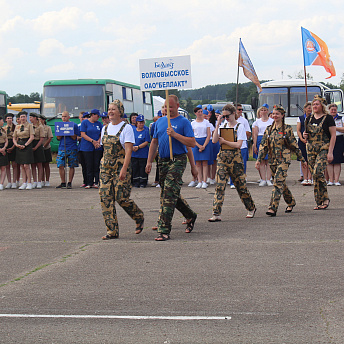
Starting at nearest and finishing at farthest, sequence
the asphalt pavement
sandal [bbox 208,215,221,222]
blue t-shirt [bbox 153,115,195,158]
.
Answer: the asphalt pavement, blue t-shirt [bbox 153,115,195,158], sandal [bbox 208,215,221,222]

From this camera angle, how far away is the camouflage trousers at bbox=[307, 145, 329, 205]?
39.6 feet

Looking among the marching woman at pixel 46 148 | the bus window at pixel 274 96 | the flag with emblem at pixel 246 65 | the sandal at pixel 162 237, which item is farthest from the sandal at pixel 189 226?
the bus window at pixel 274 96

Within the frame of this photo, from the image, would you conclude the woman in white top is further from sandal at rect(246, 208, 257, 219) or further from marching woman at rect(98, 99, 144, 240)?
marching woman at rect(98, 99, 144, 240)

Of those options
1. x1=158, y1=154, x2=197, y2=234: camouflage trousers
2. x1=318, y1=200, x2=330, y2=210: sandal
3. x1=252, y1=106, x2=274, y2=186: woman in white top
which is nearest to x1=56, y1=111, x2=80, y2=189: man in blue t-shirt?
x1=252, y1=106, x2=274, y2=186: woman in white top

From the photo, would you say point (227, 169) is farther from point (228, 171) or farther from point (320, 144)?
point (320, 144)

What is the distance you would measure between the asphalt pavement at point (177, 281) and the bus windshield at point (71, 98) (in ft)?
57.1

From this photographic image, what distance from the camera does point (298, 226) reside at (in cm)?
1031

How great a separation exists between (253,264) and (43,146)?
1132 centimetres

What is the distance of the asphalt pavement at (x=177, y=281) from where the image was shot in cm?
509

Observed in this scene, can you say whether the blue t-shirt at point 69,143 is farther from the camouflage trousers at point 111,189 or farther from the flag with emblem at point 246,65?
the camouflage trousers at point 111,189

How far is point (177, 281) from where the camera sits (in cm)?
672

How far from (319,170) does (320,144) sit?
47 cm

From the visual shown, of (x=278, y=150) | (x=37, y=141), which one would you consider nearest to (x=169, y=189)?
(x=278, y=150)

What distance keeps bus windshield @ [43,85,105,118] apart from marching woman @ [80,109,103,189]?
11.6 m
